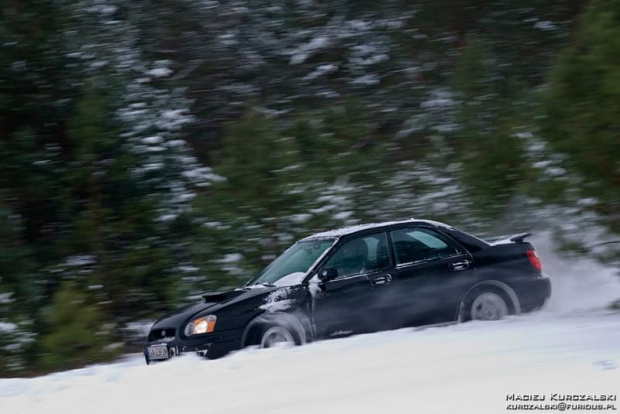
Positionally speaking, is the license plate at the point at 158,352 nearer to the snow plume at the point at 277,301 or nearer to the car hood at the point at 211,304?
the car hood at the point at 211,304

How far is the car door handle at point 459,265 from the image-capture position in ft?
30.1

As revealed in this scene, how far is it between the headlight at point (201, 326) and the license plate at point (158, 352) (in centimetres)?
33

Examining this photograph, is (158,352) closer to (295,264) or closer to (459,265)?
(295,264)

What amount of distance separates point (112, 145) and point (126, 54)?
222 inches

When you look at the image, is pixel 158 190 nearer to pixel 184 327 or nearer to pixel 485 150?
pixel 485 150

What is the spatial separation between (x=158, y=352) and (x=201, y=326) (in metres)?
0.60

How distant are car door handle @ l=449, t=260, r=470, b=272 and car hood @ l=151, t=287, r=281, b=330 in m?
2.00

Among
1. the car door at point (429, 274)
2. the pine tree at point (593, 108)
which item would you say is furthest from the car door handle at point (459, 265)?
the pine tree at point (593, 108)

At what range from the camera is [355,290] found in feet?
28.6

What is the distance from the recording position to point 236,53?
77.7 feet

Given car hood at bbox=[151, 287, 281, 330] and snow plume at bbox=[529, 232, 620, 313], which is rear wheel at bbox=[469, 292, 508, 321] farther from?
car hood at bbox=[151, 287, 281, 330]

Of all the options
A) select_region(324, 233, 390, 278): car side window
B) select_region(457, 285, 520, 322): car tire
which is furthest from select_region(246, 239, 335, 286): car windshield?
select_region(457, 285, 520, 322): car tire

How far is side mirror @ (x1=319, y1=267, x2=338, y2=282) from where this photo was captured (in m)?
8.68

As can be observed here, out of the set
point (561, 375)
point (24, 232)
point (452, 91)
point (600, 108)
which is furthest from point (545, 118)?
point (24, 232)
